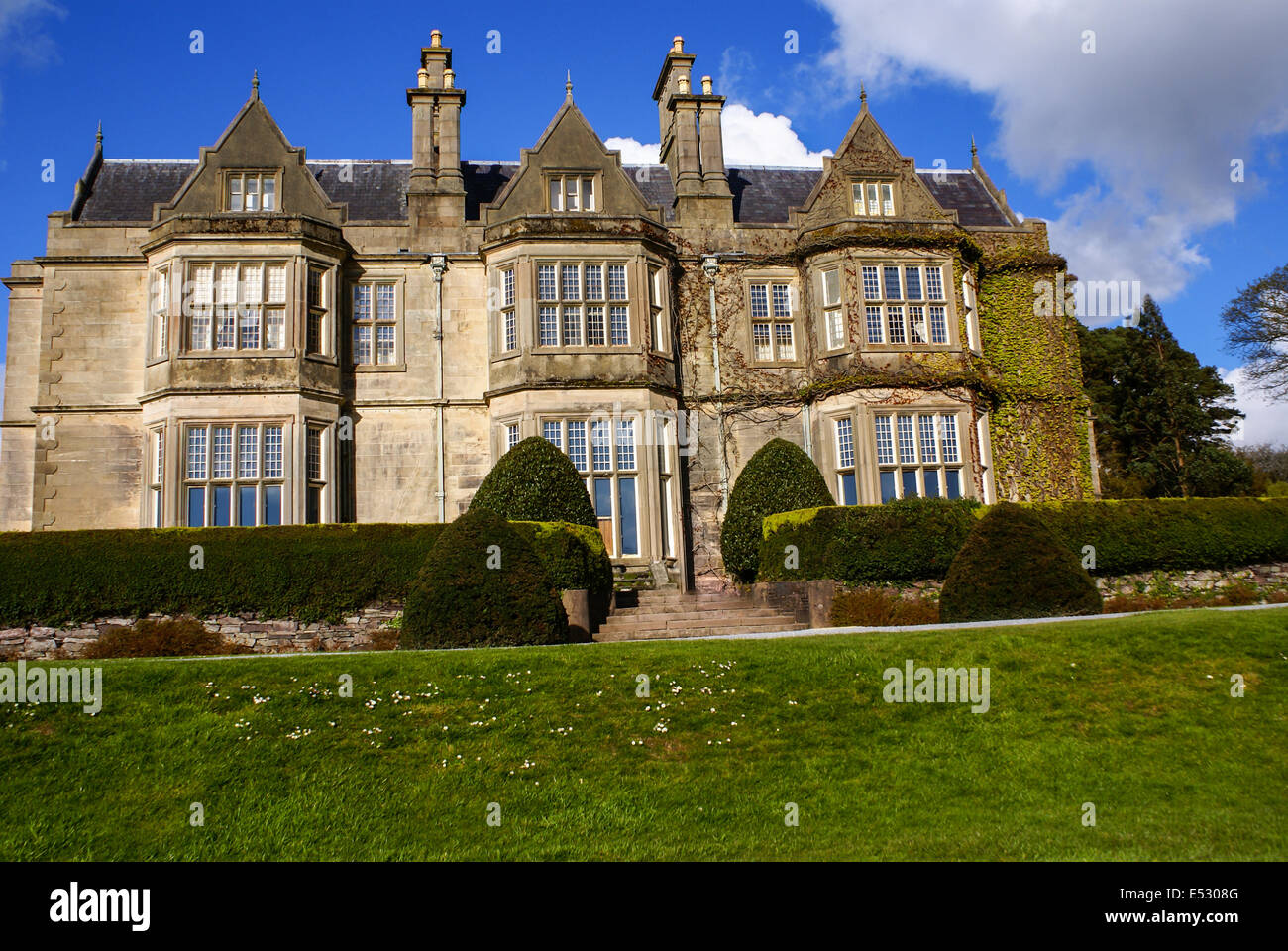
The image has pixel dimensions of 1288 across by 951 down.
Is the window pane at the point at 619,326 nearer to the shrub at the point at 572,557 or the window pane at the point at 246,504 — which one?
the shrub at the point at 572,557

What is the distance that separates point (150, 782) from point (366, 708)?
2092mm

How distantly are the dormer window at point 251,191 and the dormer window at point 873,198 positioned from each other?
13921 mm

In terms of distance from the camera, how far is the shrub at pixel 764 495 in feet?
67.5

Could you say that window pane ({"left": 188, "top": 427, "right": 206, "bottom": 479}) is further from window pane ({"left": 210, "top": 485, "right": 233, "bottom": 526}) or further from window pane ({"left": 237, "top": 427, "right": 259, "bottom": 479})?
window pane ({"left": 237, "top": 427, "right": 259, "bottom": 479})

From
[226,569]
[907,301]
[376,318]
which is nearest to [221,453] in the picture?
[376,318]

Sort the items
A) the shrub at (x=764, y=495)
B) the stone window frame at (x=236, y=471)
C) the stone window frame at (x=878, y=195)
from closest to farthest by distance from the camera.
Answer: the shrub at (x=764, y=495) < the stone window frame at (x=236, y=471) < the stone window frame at (x=878, y=195)

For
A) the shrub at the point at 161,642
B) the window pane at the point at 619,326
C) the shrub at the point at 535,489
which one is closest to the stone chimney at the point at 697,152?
the window pane at the point at 619,326

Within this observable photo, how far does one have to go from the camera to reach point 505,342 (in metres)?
23.8

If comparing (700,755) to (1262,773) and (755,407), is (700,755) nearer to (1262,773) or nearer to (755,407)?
(1262,773)

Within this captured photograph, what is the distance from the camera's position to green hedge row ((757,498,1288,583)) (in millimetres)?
18688

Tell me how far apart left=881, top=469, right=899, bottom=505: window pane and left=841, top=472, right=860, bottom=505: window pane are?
2.14 feet

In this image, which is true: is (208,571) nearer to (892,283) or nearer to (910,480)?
(910,480)

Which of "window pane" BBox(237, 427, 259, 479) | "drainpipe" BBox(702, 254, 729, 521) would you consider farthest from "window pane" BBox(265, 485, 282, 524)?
"drainpipe" BBox(702, 254, 729, 521)
